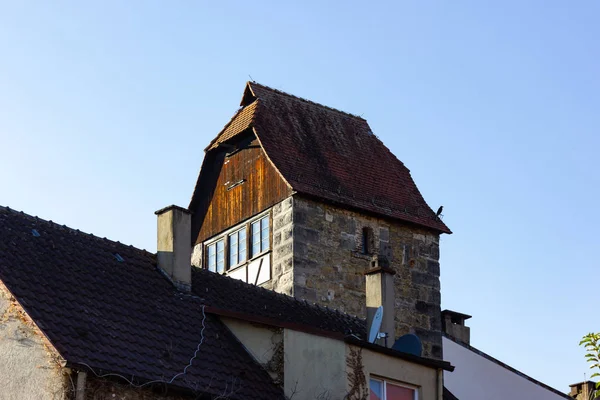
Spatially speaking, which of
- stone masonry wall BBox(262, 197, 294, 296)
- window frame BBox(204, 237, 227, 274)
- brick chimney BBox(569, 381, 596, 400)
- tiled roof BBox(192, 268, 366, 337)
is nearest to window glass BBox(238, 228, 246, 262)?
window frame BBox(204, 237, 227, 274)

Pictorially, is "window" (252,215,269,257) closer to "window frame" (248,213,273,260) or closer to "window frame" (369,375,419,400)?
"window frame" (248,213,273,260)

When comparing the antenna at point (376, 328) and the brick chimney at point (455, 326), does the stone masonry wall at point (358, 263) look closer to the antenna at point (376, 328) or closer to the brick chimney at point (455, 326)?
the brick chimney at point (455, 326)

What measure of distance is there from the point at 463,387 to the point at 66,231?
14.1m

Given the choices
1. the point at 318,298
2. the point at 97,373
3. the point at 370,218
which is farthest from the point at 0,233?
the point at 370,218

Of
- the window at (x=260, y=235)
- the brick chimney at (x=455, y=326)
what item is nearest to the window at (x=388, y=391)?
the window at (x=260, y=235)

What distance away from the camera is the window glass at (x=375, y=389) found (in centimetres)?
1998

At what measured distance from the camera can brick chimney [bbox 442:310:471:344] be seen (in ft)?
121

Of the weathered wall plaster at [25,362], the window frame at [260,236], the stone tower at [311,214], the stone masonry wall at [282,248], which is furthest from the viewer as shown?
the window frame at [260,236]

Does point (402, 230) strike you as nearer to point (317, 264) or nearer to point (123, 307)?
point (317, 264)

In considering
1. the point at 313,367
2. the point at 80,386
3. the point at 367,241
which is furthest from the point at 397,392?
the point at 367,241

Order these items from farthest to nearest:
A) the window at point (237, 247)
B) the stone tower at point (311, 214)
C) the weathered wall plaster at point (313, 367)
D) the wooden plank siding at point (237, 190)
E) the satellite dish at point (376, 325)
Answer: the window at point (237, 247), the wooden plank siding at point (237, 190), the stone tower at point (311, 214), the satellite dish at point (376, 325), the weathered wall plaster at point (313, 367)

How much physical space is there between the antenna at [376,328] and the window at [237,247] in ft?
37.9

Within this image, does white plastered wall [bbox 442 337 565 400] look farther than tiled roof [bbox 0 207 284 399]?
Yes

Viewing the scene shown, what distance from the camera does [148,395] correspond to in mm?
16891
